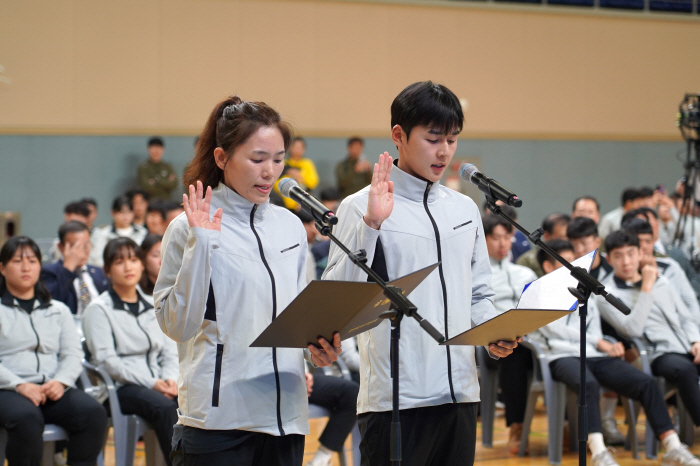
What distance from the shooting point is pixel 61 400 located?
3.40m

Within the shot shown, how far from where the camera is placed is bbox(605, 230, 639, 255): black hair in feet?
14.5

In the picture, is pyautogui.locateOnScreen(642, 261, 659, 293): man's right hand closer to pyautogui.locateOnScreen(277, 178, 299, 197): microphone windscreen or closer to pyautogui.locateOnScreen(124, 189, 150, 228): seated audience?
pyautogui.locateOnScreen(277, 178, 299, 197): microphone windscreen

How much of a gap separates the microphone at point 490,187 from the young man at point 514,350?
2.04 m

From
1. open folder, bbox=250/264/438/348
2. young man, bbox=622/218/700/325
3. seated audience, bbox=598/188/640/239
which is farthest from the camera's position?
seated audience, bbox=598/188/640/239

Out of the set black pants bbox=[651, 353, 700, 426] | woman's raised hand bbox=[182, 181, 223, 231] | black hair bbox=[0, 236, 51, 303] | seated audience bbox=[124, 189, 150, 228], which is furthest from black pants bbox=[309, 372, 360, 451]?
seated audience bbox=[124, 189, 150, 228]

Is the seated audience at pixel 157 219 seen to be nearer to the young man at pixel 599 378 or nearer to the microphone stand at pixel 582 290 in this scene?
the young man at pixel 599 378

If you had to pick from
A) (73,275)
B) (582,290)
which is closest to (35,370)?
(73,275)

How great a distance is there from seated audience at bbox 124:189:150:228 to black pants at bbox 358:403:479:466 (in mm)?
5286

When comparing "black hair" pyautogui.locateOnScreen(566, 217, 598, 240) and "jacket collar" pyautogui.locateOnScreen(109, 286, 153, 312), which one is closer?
"jacket collar" pyautogui.locateOnScreen(109, 286, 153, 312)

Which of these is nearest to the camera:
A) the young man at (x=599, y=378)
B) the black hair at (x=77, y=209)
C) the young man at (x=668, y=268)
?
the young man at (x=599, y=378)

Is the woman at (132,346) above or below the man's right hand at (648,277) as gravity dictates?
below

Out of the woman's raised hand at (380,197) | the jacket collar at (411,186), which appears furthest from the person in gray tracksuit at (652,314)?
the woman's raised hand at (380,197)

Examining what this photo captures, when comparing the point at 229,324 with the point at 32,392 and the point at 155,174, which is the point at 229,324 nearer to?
the point at 32,392

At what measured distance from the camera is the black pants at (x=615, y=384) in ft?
13.1
